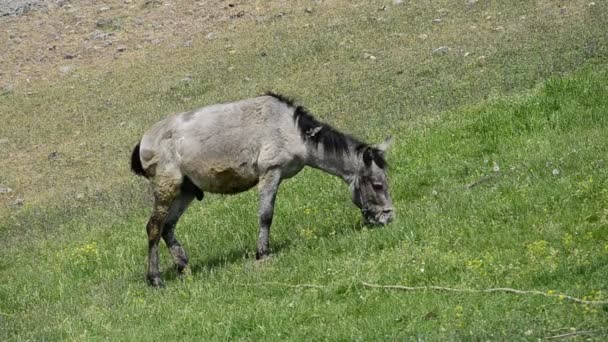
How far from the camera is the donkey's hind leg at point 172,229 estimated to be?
12961 mm

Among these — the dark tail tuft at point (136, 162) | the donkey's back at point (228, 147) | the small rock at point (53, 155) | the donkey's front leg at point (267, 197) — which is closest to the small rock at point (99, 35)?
the small rock at point (53, 155)

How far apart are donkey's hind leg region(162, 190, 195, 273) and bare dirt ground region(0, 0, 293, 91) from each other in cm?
1648

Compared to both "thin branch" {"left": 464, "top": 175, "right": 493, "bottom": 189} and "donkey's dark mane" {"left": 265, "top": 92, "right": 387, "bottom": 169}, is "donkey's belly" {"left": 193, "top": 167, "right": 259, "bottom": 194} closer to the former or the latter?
"donkey's dark mane" {"left": 265, "top": 92, "right": 387, "bottom": 169}

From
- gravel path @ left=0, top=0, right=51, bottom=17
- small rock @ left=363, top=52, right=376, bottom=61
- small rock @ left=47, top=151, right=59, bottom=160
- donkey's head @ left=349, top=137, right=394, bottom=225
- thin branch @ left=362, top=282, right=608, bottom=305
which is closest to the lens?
thin branch @ left=362, top=282, right=608, bottom=305

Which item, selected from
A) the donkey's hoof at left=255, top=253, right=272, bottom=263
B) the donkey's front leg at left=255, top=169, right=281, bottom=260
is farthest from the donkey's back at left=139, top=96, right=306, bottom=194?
the donkey's hoof at left=255, top=253, right=272, bottom=263

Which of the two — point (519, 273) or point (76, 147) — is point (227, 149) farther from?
point (76, 147)

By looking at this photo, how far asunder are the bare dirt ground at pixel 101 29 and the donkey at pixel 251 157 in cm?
1669

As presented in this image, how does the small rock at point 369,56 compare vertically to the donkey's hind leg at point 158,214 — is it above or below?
below

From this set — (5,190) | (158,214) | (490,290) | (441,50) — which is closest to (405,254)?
(490,290)

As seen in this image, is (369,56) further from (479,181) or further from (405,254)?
(405,254)

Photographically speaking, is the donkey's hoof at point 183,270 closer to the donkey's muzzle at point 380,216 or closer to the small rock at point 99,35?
the donkey's muzzle at point 380,216

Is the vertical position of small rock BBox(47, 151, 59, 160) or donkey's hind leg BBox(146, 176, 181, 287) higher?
donkey's hind leg BBox(146, 176, 181, 287)

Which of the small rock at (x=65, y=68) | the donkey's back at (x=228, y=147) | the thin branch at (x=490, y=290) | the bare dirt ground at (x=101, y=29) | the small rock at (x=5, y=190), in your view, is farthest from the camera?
the bare dirt ground at (x=101, y=29)

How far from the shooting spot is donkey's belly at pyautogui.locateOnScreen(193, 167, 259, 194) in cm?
1253
